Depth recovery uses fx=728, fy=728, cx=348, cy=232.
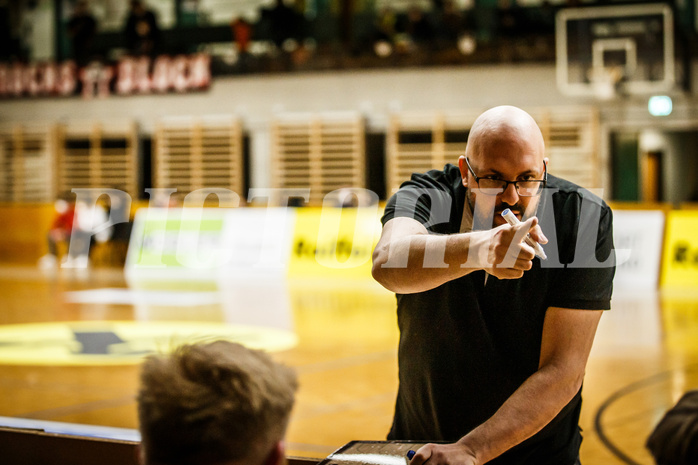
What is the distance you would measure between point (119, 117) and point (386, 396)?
52.3 feet

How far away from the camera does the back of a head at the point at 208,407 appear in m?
1.07

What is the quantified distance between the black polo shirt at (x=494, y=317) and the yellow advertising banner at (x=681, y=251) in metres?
10.7

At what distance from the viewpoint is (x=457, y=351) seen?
6.29ft

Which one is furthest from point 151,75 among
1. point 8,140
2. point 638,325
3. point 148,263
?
point 638,325

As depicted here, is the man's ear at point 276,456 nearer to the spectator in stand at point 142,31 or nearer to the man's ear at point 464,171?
the man's ear at point 464,171

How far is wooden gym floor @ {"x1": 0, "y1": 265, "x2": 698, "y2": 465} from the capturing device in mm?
4664

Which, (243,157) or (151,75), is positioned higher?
(151,75)

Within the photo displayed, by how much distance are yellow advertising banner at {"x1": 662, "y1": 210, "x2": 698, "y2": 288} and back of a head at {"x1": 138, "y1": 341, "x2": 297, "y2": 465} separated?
1186 centimetres

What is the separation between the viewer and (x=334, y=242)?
532 inches

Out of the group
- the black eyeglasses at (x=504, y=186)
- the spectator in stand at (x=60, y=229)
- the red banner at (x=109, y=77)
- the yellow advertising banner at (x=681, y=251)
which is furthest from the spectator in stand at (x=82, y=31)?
the black eyeglasses at (x=504, y=186)

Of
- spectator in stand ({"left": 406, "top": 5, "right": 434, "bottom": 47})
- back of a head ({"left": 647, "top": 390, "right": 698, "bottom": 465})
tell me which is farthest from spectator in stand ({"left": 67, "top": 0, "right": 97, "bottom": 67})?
back of a head ({"left": 647, "top": 390, "right": 698, "bottom": 465})

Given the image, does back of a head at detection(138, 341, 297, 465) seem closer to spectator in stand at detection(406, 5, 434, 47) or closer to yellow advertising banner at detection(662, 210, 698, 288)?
yellow advertising banner at detection(662, 210, 698, 288)

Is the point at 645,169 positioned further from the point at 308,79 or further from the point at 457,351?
the point at 457,351

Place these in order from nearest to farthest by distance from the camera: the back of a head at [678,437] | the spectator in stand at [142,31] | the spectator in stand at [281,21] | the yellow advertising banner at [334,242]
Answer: the back of a head at [678,437]
the yellow advertising banner at [334,242]
the spectator in stand at [281,21]
the spectator in stand at [142,31]
